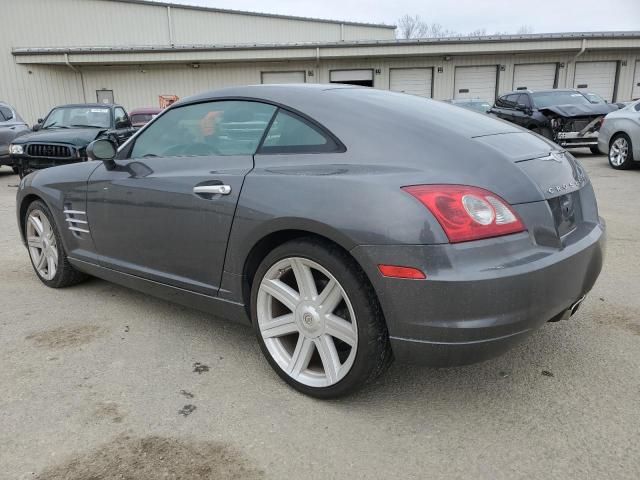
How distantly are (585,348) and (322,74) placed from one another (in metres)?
22.6

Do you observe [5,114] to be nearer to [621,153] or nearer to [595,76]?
[621,153]

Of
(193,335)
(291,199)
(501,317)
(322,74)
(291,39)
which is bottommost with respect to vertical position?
(193,335)

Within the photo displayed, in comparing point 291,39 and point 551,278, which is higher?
point 291,39

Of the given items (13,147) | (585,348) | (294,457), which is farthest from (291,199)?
(13,147)

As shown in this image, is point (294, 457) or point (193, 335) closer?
point (294, 457)

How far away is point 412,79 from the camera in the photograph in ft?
78.8

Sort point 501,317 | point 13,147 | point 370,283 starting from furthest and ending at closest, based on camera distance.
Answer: point 13,147 → point 370,283 → point 501,317

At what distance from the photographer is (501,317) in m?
2.08

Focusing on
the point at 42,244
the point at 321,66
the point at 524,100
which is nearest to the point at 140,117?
the point at 524,100

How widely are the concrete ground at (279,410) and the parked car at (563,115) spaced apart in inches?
394

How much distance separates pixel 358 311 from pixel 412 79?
2339 centimetres

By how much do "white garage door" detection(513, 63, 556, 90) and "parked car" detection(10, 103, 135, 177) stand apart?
1853 centimetres

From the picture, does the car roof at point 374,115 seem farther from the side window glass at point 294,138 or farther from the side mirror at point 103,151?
the side mirror at point 103,151

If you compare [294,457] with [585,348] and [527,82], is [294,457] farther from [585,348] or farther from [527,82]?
[527,82]
